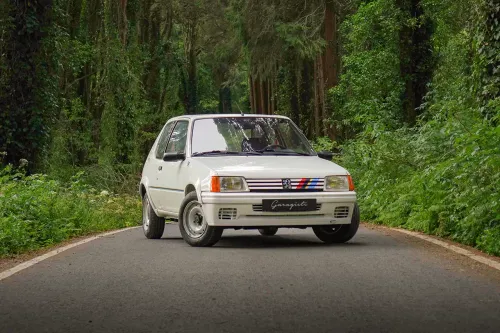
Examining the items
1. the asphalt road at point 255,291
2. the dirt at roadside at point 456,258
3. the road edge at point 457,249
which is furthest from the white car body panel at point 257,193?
the road edge at point 457,249

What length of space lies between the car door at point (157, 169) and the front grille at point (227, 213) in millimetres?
2177

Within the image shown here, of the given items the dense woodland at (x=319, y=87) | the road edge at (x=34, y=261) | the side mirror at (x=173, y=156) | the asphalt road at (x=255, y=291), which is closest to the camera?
the asphalt road at (x=255, y=291)

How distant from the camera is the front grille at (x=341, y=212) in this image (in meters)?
12.0

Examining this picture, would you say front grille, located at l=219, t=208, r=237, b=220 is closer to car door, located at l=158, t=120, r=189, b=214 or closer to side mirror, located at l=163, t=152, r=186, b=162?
car door, located at l=158, t=120, r=189, b=214

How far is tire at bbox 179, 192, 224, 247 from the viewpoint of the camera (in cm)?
1191

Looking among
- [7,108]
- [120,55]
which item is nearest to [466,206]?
[7,108]

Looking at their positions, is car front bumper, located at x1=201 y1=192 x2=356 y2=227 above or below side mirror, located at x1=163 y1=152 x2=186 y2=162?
below

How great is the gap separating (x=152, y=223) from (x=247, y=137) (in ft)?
7.43

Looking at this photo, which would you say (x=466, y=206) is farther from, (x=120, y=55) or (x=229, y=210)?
(x=120, y=55)

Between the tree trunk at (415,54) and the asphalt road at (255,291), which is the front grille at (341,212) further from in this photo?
the tree trunk at (415,54)

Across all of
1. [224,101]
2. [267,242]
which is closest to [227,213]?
[267,242]

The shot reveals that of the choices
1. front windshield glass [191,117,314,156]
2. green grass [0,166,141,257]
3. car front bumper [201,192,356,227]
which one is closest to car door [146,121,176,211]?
front windshield glass [191,117,314,156]

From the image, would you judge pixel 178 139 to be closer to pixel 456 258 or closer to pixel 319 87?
pixel 456 258

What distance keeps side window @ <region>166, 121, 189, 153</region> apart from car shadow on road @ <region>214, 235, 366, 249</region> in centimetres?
147
